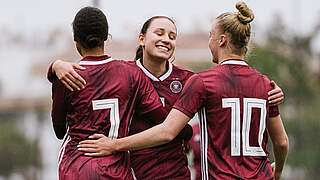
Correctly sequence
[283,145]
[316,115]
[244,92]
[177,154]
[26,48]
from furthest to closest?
1. [26,48]
2. [316,115]
3. [177,154]
4. [283,145]
5. [244,92]

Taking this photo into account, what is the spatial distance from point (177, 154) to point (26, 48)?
32.9 metres

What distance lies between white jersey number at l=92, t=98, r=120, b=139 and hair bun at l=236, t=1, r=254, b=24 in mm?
997

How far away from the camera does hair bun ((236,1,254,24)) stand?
11.8ft

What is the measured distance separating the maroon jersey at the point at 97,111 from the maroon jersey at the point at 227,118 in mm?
400

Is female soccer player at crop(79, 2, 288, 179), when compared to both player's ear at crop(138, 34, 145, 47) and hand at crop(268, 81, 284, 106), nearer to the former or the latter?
hand at crop(268, 81, 284, 106)

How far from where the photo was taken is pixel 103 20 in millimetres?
3627

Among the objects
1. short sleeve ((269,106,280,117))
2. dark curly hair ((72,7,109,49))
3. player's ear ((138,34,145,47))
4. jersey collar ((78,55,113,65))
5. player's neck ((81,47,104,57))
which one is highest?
player's ear ((138,34,145,47))

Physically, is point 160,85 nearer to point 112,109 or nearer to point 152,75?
point 152,75

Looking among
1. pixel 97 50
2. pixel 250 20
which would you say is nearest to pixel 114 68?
pixel 97 50

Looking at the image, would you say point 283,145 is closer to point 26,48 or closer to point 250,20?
point 250,20

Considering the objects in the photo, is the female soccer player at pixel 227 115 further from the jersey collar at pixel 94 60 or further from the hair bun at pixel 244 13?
the jersey collar at pixel 94 60

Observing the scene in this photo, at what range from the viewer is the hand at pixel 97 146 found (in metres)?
3.51

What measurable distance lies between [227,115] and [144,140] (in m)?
0.56

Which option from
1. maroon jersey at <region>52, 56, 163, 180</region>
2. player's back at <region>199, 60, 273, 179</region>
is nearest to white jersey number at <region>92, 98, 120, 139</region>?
maroon jersey at <region>52, 56, 163, 180</region>
